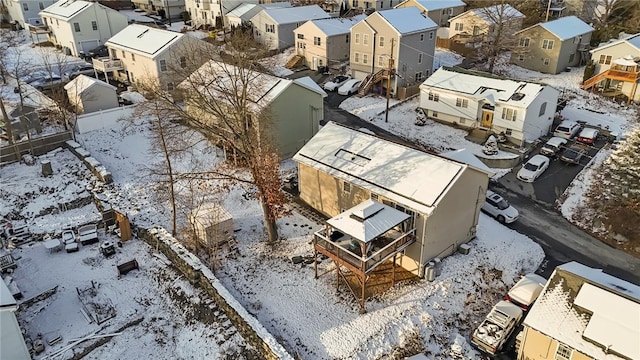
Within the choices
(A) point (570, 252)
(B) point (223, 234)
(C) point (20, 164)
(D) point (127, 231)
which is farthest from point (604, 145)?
(C) point (20, 164)

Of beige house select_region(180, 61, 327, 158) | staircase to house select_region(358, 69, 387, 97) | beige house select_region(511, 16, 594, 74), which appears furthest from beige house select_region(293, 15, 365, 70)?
beige house select_region(511, 16, 594, 74)

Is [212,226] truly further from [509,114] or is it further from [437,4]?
[437,4]

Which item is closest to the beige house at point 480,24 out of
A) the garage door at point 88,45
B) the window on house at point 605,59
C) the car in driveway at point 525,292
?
the window on house at point 605,59

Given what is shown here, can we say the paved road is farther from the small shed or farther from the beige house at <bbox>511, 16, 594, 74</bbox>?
the beige house at <bbox>511, 16, 594, 74</bbox>

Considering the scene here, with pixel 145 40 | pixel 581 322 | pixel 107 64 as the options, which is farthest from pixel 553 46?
pixel 107 64

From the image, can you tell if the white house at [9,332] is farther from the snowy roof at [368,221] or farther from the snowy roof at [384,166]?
the snowy roof at [384,166]

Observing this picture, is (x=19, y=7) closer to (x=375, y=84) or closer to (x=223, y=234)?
(x=375, y=84)

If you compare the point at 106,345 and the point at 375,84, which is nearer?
the point at 106,345
